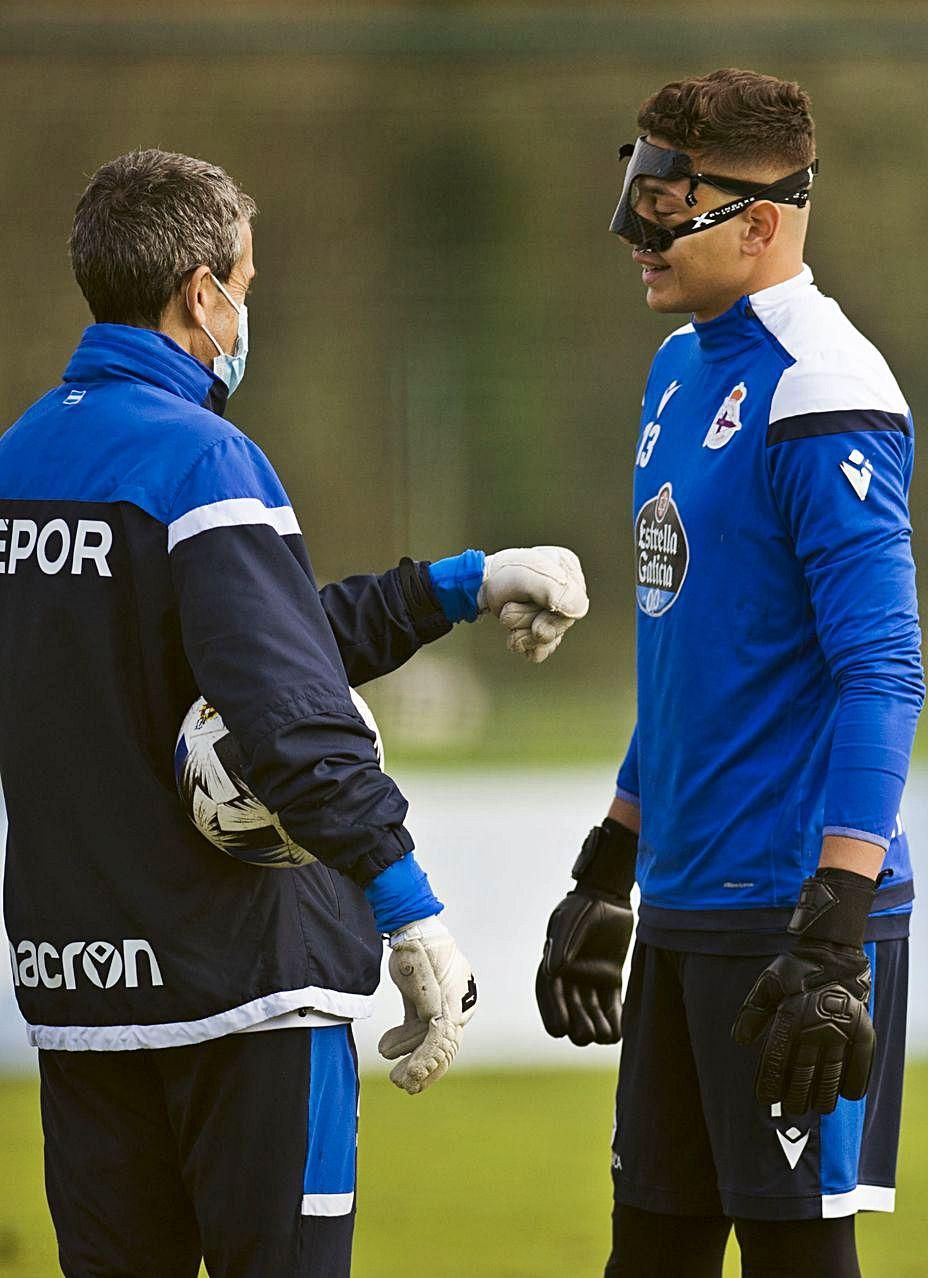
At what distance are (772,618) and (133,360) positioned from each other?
61cm

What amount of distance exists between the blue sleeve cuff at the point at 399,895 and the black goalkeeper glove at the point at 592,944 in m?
0.52

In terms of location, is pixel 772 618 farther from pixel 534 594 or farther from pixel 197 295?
pixel 197 295

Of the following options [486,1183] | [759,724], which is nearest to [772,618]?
[759,724]

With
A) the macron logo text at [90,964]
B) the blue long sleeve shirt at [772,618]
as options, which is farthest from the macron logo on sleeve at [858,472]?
the macron logo text at [90,964]

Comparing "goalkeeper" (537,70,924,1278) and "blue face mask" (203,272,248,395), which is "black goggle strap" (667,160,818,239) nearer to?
"goalkeeper" (537,70,924,1278)

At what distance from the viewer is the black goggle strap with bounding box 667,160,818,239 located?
5.60ft

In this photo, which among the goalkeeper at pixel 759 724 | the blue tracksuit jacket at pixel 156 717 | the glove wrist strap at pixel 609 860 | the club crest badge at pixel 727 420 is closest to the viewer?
the blue tracksuit jacket at pixel 156 717

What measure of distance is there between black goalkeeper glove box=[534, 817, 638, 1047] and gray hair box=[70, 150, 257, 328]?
2.48 ft

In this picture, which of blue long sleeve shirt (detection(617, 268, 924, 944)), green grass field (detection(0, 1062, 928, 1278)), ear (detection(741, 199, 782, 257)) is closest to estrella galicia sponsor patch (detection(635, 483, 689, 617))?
blue long sleeve shirt (detection(617, 268, 924, 944))

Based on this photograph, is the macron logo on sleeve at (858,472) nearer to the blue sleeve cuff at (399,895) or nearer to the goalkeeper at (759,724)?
the goalkeeper at (759,724)

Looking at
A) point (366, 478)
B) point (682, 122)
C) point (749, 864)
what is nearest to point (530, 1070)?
point (749, 864)

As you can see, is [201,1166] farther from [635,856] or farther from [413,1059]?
[635,856]

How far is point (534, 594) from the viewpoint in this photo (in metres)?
1.80

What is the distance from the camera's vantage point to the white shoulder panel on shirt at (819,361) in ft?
5.14
